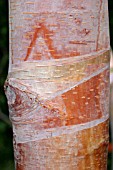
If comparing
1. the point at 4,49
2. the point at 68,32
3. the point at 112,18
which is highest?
the point at 68,32

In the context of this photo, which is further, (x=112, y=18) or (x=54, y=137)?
(x=112, y=18)

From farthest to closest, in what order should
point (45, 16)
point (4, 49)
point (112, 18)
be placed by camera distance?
point (4, 49), point (112, 18), point (45, 16)

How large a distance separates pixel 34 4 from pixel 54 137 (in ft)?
0.74

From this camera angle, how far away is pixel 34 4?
816mm

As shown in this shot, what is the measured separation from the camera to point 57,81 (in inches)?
32.3

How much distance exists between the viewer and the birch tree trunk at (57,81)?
0.82 m

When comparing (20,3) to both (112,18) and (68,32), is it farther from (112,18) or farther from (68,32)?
(112,18)

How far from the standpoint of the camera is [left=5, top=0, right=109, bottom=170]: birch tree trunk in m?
0.82

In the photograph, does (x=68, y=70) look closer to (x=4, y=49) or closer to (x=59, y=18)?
(x=59, y=18)

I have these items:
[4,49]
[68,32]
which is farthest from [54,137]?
[4,49]

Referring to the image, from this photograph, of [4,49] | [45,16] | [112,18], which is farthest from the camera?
[4,49]

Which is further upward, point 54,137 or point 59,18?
point 59,18

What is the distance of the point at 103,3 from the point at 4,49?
9.49 feet

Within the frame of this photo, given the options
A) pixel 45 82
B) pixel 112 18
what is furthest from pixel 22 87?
pixel 112 18
